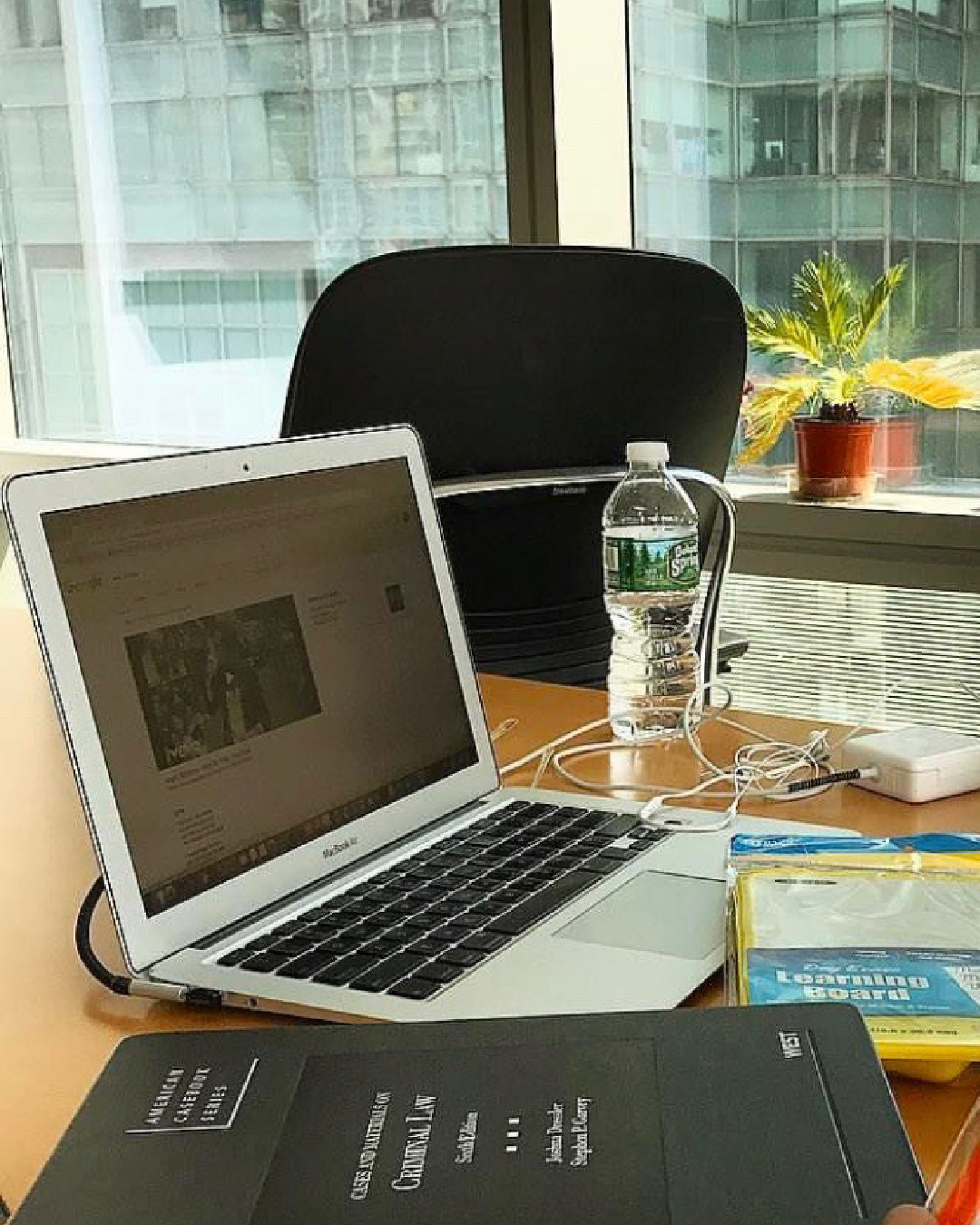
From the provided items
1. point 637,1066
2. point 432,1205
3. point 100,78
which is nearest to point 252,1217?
point 432,1205

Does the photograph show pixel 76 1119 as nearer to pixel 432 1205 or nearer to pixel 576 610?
pixel 432 1205

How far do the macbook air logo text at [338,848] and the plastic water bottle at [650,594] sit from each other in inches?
14.9

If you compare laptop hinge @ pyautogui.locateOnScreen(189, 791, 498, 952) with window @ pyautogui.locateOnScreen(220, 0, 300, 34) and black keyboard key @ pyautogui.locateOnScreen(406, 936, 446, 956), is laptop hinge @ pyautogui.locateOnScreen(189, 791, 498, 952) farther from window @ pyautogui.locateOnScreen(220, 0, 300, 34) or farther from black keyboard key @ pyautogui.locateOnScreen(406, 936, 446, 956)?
window @ pyautogui.locateOnScreen(220, 0, 300, 34)

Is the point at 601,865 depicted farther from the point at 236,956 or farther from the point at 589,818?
the point at 236,956

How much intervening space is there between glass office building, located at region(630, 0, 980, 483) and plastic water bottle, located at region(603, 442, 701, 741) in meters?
1.02

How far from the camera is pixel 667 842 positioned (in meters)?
1.04

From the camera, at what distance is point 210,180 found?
342cm

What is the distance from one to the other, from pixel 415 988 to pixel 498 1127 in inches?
7.4

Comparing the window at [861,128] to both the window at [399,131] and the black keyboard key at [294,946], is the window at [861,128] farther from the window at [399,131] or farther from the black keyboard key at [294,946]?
the black keyboard key at [294,946]

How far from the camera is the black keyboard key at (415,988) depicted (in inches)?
32.1

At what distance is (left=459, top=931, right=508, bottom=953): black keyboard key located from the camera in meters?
0.87

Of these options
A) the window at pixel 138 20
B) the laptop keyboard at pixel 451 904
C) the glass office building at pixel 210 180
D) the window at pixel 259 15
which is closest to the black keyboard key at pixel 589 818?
the laptop keyboard at pixel 451 904

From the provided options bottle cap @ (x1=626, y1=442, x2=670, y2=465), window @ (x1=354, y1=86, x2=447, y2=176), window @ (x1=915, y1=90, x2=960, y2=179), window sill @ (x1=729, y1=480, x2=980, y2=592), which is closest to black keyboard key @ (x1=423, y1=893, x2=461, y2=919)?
bottle cap @ (x1=626, y1=442, x2=670, y2=465)

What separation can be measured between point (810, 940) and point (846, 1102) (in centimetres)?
17
